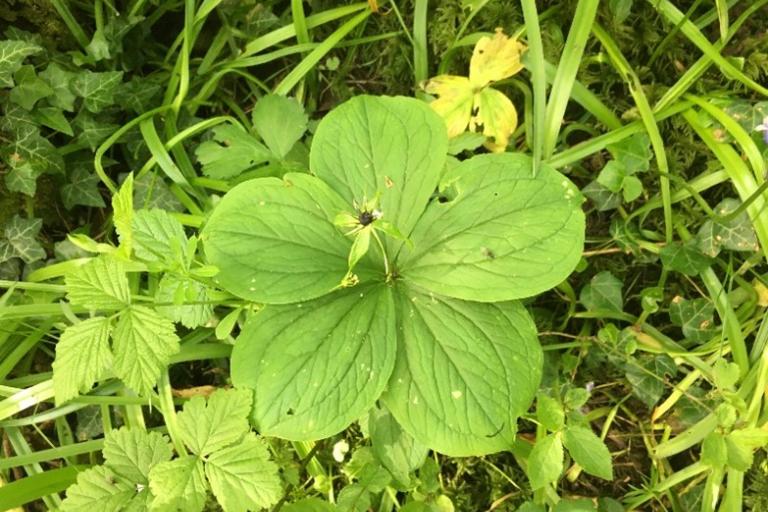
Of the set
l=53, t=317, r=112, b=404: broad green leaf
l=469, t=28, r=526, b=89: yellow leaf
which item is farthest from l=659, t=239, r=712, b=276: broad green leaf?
l=53, t=317, r=112, b=404: broad green leaf

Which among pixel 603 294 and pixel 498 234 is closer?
pixel 498 234

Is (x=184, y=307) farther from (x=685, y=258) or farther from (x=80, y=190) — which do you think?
(x=685, y=258)

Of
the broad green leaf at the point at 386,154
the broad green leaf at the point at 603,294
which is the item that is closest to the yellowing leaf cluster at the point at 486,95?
the broad green leaf at the point at 386,154

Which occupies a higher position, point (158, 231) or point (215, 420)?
point (158, 231)

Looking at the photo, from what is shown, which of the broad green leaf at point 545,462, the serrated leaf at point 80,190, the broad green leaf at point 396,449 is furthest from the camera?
the serrated leaf at point 80,190

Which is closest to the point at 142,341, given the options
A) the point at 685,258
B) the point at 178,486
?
the point at 178,486

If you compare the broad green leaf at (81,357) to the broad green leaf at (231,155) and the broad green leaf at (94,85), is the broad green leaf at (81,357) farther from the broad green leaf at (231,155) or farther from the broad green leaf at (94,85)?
the broad green leaf at (94,85)

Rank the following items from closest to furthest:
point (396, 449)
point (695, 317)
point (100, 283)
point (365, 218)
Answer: point (365, 218)
point (100, 283)
point (396, 449)
point (695, 317)
